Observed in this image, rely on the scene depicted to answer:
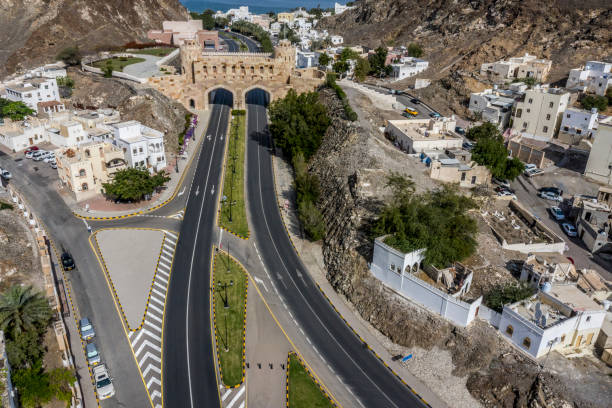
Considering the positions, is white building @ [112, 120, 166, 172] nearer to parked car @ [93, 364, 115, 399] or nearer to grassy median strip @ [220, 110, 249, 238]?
grassy median strip @ [220, 110, 249, 238]

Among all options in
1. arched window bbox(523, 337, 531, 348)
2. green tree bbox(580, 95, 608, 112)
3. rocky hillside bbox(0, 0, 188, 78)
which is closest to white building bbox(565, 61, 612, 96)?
green tree bbox(580, 95, 608, 112)

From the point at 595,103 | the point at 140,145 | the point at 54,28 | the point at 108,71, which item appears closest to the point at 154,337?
the point at 140,145

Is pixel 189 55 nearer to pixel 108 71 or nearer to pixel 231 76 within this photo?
pixel 231 76

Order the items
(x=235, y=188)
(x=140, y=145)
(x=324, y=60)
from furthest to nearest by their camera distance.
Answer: (x=324, y=60), (x=235, y=188), (x=140, y=145)

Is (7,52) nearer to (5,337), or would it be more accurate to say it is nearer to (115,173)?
(115,173)

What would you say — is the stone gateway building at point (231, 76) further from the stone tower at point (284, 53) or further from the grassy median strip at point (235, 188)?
the grassy median strip at point (235, 188)

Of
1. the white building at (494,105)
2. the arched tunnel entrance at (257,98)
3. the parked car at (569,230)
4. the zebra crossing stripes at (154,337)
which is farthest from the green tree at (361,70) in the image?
the zebra crossing stripes at (154,337)
